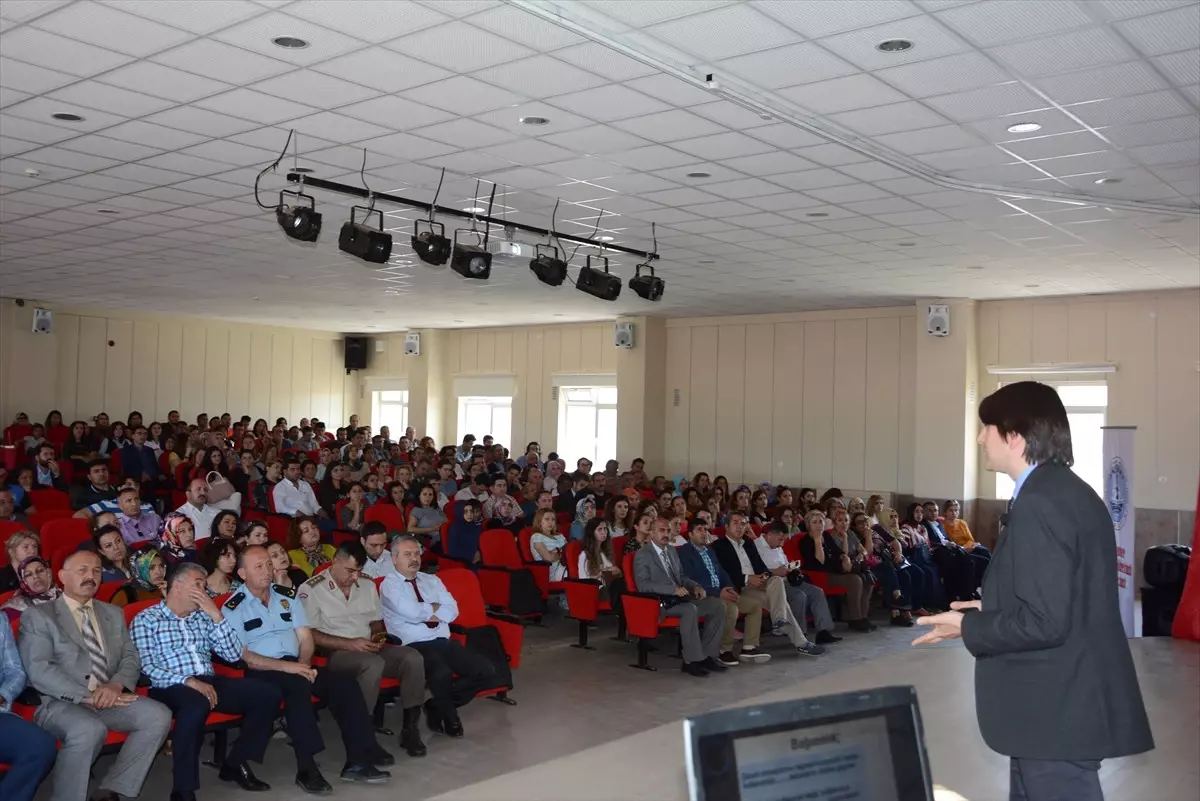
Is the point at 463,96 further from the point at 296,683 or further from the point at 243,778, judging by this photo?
the point at 243,778

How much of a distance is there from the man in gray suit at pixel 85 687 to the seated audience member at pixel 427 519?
16.5ft

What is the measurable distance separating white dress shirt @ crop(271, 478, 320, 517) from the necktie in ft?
18.5

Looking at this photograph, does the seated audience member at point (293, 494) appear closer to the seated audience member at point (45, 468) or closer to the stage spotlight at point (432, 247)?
the seated audience member at point (45, 468)

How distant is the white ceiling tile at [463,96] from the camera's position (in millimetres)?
5203

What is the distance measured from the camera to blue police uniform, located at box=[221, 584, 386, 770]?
501cm

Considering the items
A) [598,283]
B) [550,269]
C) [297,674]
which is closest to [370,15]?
[297,674]

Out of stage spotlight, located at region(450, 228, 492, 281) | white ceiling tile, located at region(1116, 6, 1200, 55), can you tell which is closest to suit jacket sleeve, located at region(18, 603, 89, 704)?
stage spotlight, located at region(450, 228, 492, 281)

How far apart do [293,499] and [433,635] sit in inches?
199

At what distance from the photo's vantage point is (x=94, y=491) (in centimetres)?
970

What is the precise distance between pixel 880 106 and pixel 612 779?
3.63 metres

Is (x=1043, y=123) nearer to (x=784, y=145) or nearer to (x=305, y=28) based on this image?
(x=784, y=145)

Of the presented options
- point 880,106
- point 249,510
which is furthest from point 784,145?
point 249,510

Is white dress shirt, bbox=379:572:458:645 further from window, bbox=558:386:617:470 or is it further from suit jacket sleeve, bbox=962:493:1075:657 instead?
window, bbox=558:386:617:470

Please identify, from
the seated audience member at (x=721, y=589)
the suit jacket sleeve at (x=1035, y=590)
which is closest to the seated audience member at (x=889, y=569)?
the seated audience member at (x=721, y=589)
